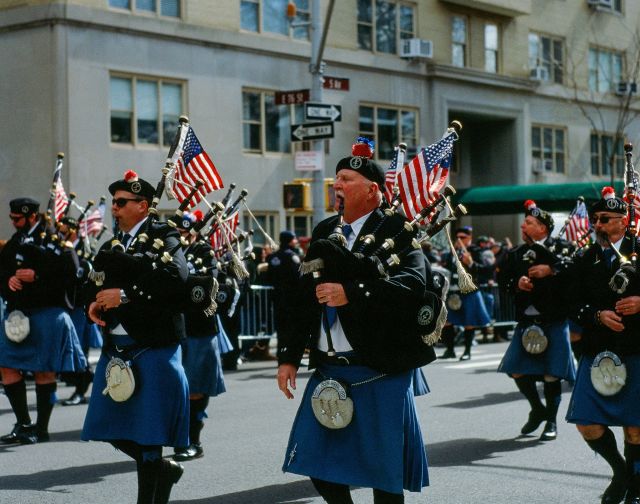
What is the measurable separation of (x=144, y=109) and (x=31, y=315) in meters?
14.6

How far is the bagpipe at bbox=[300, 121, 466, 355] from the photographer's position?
509 cm

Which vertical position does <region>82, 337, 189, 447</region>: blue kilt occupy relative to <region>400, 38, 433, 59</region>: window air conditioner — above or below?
below

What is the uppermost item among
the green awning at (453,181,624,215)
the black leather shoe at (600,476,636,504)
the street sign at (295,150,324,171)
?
the street sign at (295,150,324,171)

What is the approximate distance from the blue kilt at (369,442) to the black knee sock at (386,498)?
58mm

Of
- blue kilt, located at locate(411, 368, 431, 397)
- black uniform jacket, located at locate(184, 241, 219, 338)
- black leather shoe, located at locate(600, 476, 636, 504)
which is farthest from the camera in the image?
black uniform jacket, located at locate(184, 241, 219, 338)

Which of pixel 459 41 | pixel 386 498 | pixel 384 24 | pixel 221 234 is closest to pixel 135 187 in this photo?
pixel 386 498

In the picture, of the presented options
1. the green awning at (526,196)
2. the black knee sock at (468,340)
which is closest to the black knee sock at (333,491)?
the black knee sock at (468,340)

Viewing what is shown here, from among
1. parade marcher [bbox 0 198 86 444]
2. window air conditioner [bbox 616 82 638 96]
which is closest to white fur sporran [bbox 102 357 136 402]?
parade marcher [bbox 0 198 86 444]

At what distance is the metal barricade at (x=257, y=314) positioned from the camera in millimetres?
17109

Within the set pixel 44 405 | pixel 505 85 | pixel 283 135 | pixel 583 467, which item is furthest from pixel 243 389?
pixel 505 85

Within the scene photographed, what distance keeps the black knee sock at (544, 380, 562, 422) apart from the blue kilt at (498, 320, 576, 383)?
100 millimetres

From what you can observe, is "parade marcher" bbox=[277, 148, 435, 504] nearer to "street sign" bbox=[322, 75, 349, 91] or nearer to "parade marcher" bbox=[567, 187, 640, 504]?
"parade marcher" bbox=[567, 187, 640, 504]

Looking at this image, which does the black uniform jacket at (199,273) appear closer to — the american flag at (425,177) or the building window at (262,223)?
the american flag at (425,177)

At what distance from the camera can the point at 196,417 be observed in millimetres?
8891
